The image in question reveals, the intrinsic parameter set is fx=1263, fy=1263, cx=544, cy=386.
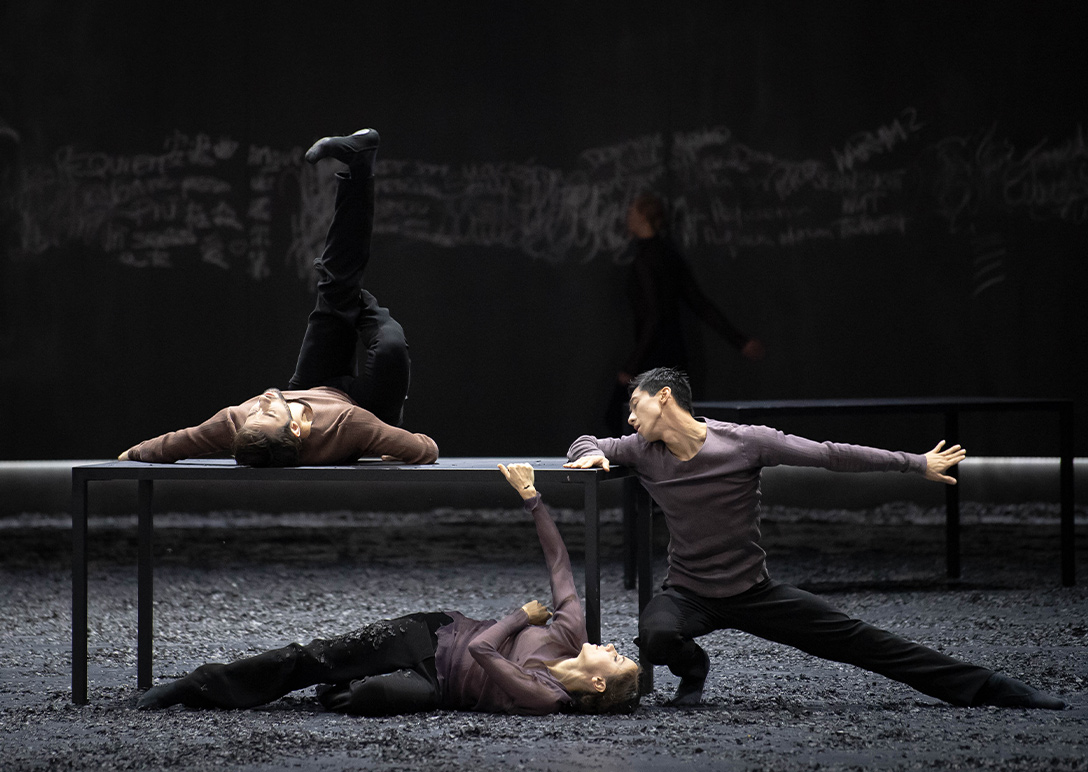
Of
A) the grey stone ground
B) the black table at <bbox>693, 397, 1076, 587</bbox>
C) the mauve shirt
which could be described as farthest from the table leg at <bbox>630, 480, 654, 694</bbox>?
the black table at <bbox>693, 397, 1076, 587</bbox>

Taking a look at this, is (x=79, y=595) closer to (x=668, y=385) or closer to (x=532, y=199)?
(x=668, y=385)

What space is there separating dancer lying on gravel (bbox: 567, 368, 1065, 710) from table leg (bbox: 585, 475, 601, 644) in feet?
0.34

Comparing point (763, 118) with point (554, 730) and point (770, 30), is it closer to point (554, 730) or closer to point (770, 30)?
point (770, 30)

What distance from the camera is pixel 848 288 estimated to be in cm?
790

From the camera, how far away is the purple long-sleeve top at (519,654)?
3279 millimetres

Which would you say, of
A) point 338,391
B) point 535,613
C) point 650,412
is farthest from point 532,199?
point 535,613

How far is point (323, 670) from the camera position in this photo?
3418mm

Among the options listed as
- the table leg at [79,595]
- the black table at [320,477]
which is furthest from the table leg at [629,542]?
the table leg at [79,595]

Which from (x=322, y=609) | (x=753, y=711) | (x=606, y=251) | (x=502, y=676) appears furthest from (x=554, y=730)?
(x=606, y=251)

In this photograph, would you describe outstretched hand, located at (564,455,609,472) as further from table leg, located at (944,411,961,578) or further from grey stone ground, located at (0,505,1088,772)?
table leg, located at (944,411,961,578)

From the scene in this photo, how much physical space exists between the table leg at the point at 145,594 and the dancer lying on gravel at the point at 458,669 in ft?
1.06

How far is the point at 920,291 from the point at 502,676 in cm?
537

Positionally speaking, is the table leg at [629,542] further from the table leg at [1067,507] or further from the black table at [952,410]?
the table leg at [1067,507]

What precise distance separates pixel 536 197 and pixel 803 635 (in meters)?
4.98
